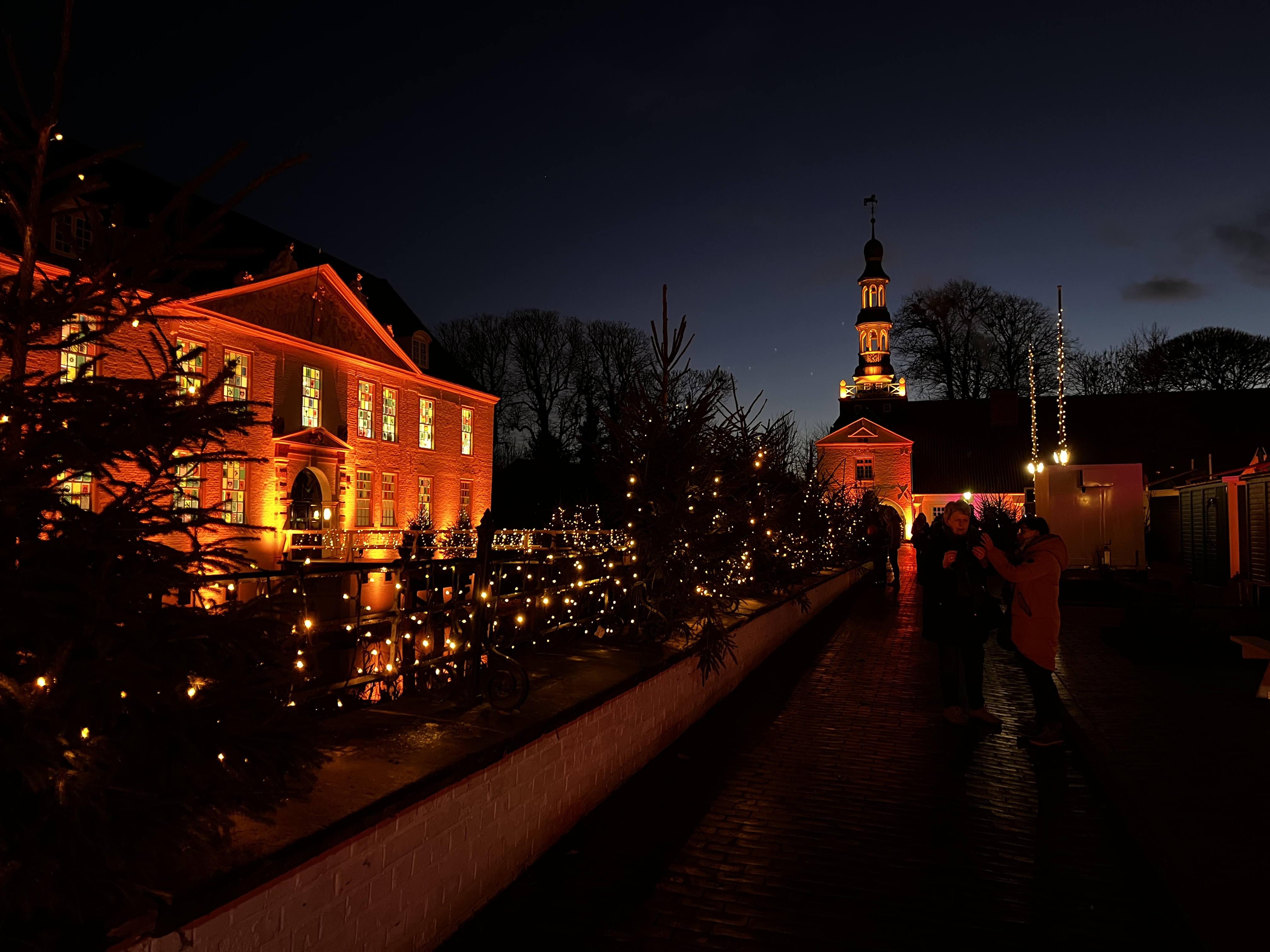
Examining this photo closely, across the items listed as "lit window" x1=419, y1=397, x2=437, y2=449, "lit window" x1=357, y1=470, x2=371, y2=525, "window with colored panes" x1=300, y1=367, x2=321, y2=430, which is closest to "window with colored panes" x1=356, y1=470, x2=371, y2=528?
"lit window" x1=357, y1=470, x2=371, y2=525

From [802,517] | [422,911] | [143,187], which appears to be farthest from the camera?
[143,187]

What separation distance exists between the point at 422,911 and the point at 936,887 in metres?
2.49

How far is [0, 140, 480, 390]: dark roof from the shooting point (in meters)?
23.4

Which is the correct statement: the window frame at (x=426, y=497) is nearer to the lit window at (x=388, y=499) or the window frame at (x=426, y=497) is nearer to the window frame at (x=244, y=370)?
the lit window at (x=388, y=499)

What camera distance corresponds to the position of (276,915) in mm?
2793

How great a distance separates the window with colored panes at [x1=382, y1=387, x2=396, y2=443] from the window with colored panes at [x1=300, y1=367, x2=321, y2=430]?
3342 mm

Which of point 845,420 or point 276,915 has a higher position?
point 845,420

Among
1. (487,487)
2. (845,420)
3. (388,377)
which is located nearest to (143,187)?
(388,377)

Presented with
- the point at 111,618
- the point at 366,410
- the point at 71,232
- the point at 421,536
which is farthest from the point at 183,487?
the point at 366,410

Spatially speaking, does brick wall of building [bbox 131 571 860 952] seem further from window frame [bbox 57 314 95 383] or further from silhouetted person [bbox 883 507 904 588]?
silhouetted person [bbox 883 507 904 588]

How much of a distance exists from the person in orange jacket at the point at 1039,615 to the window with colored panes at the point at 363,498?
87.8 feet

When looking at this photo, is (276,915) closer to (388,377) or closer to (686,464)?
(686,464)

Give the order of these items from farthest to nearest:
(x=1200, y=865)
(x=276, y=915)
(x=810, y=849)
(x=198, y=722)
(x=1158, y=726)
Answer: (x=1158, y=726)
(x=810, y=849)
(x=1200, y=865)
(x=276, y=915)
(x=198, y=722)

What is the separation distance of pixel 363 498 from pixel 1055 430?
46444mm
